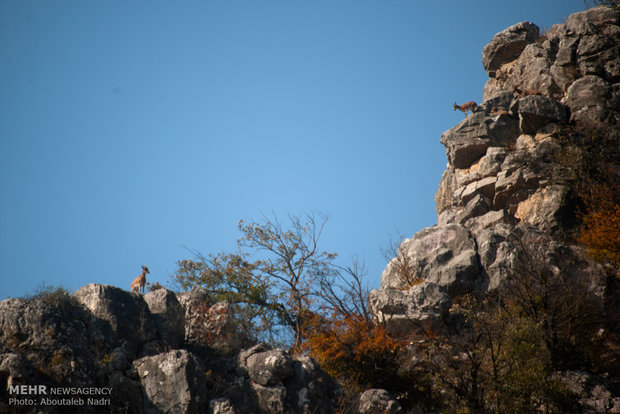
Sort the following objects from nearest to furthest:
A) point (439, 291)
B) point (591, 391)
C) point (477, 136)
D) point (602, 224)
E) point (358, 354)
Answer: point (591, 391) → point (358, 354) → point (439, 291) → point (602, 224) → point (477, 136)

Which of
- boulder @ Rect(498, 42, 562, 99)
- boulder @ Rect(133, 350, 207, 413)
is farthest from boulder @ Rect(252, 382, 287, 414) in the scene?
boulder @ Rect(498, 42, 562, 99)

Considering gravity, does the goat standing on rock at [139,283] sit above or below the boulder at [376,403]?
above

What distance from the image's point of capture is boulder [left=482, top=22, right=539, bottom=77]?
125 ft

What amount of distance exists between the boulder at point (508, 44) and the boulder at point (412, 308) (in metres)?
21.8

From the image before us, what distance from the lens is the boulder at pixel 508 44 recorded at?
38094 mm

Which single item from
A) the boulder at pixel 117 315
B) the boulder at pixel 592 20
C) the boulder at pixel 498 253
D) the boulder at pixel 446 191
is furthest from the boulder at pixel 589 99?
the boulder at pixel 117 315

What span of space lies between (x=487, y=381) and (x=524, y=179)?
13.6 m

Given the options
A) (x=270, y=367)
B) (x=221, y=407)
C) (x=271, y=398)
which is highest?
(x=270, y=367)

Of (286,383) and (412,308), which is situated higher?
(412,308)

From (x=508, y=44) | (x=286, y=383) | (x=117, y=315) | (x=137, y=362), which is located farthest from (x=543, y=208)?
(x=117, y=315)

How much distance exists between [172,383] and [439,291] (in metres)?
13.3

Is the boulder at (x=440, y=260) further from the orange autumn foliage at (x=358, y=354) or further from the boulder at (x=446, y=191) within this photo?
the boulder at (x=446, y=191)

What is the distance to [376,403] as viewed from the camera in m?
20.1

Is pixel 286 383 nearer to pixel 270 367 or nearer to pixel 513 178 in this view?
pixel 270 367
